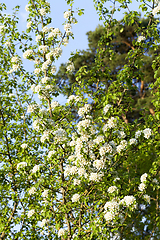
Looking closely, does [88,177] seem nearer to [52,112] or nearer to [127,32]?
[52,112]

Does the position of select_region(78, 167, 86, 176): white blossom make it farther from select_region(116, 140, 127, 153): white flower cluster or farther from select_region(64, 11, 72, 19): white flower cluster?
select_region(64, 11, 72, 19): white flower cluster

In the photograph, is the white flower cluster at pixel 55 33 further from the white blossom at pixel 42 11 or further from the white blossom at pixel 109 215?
the white blossom at pixel 109 215

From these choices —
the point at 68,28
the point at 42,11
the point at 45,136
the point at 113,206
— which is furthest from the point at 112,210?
the point at 42,11

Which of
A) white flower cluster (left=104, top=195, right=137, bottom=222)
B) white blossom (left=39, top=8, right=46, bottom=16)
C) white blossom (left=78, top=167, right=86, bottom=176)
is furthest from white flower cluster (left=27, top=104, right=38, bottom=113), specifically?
white blossom (left=39, top=8, right=46, bottom=16)

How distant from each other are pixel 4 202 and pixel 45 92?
3296 millimetres

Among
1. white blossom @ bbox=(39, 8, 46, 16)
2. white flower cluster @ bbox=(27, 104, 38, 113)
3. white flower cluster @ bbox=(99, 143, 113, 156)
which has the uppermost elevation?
white blossom @ bbox=(39, 8, 46, 16)

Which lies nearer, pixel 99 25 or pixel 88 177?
pixel 88 177

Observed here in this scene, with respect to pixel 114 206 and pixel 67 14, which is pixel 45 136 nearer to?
pixel 114 206

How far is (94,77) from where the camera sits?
490 cm

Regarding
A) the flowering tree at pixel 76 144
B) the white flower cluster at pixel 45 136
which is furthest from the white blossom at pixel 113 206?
the white flower cluster at pixel 45 136

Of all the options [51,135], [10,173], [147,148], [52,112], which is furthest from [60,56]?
[10,173]

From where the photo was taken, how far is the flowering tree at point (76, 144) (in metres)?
4.07

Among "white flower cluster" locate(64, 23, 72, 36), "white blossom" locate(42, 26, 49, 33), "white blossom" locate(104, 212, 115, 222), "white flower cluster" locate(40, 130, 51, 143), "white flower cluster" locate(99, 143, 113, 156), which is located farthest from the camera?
"white blossom" locate(42, 26, 49, 33)

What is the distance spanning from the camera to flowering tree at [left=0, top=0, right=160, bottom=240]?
13.3 feet
